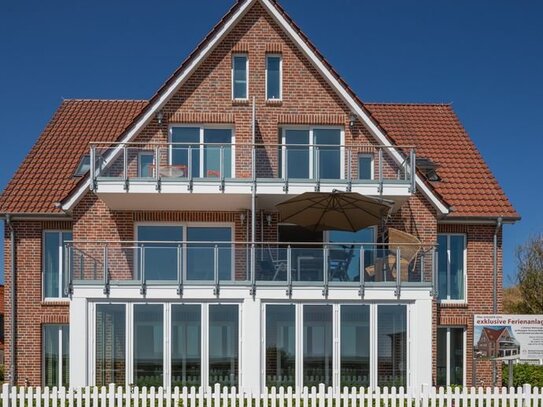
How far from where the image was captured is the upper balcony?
21531mm

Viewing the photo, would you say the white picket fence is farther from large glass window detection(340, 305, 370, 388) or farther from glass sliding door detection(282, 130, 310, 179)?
glass sliding door detection(282, 130, 310, 179)

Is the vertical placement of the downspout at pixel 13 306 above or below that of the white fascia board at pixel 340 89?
below

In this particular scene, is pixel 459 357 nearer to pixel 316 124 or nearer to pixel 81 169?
pixel 316 124

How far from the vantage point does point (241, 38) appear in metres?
23.5

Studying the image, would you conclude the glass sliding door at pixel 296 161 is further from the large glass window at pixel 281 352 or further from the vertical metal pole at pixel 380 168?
the large glass window at pixel 281 352

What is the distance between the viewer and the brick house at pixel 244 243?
20906mm

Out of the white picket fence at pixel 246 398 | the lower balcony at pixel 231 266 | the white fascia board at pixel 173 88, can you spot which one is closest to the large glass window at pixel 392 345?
the lower balcony at pixel 231 266

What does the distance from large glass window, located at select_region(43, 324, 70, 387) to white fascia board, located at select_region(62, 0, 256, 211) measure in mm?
4008

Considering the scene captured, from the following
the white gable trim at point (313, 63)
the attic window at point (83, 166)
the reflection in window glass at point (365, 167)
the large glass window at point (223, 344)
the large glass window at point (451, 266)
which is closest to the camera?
the large glass window at point (223, 344)

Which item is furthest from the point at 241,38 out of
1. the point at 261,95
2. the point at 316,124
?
the point at 316,124

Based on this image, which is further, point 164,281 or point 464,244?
point 464,244

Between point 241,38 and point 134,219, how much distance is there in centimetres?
572

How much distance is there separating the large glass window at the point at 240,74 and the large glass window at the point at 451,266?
7.09 meters

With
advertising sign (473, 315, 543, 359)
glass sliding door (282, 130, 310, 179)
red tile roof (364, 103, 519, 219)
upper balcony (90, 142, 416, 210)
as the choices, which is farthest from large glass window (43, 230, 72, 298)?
advertising sign (473, 315, 543, 359)
